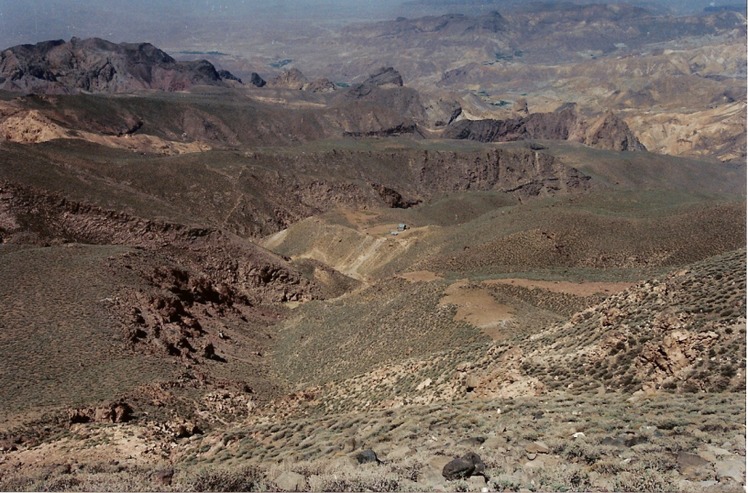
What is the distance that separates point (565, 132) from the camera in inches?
7825

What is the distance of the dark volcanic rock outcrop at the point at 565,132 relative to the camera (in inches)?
6929

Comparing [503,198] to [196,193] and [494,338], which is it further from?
[494,338]

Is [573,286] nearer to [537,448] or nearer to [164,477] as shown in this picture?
[537,448]

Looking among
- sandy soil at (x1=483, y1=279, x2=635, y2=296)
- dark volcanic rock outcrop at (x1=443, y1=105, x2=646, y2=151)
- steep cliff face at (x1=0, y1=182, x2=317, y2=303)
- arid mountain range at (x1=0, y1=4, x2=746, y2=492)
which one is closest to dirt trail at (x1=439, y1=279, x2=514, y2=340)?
arid mountain range at (x1=0, y1=4, x2=746, y2=492)

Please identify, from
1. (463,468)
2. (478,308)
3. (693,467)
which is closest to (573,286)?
(478,308)

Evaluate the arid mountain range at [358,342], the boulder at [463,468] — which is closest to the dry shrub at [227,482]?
the arid mountain range at [358,342]

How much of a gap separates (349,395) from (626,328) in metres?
10.6

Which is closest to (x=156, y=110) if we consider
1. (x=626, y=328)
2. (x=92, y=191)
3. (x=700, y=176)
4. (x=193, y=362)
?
(x=92, y=191)

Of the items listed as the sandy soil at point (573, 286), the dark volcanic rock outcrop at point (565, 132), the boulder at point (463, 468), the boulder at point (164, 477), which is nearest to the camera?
the boulder at point (463, 468)

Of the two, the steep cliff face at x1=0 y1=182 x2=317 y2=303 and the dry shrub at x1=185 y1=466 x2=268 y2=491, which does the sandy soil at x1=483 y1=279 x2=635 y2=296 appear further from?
the dry shrub at x1=185 y1=466 x2=268 y2=491

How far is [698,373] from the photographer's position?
16.0 metres

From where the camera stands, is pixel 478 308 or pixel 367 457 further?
pixel 478 308

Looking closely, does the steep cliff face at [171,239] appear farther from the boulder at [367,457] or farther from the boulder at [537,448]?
the boulder at [537,448]

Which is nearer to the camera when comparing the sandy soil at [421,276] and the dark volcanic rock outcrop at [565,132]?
the sandy soil at [421,276]
